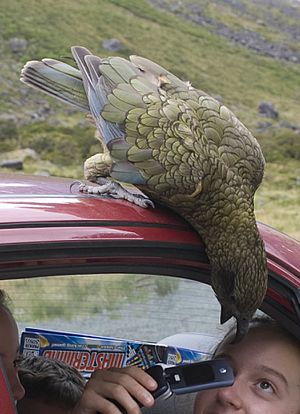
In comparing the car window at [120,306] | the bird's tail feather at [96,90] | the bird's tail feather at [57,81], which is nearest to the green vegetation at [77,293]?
the car window at [120,306]

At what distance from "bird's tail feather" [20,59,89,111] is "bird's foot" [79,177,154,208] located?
20.8 inches

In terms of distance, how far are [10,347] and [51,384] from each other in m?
0.22

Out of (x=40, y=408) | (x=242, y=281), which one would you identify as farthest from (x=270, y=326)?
(x=40, y=408)

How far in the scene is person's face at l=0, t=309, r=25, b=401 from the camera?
1642 millimetres

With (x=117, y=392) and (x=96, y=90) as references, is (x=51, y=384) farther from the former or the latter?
(x=96, y=90)

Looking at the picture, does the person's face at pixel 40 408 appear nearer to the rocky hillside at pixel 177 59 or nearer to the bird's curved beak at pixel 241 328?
the bird's curved beak at pixel 241 328

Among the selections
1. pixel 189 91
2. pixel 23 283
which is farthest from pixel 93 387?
pixel 189 91

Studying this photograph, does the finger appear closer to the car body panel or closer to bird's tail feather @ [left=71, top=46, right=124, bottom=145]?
the car body panel

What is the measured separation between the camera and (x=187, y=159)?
192 cm

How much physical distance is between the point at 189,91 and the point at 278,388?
2.94ft

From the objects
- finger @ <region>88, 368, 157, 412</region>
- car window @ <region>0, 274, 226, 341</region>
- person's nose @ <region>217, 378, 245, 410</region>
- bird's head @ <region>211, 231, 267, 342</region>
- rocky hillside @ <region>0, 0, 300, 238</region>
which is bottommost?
rocky hillside @ <region>0, 0, 300, 238</region>

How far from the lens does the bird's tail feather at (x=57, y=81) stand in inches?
88.0

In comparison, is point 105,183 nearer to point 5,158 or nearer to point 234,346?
point 234,346

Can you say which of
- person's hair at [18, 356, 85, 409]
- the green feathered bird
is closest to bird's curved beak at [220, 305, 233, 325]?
the green feathered bird
